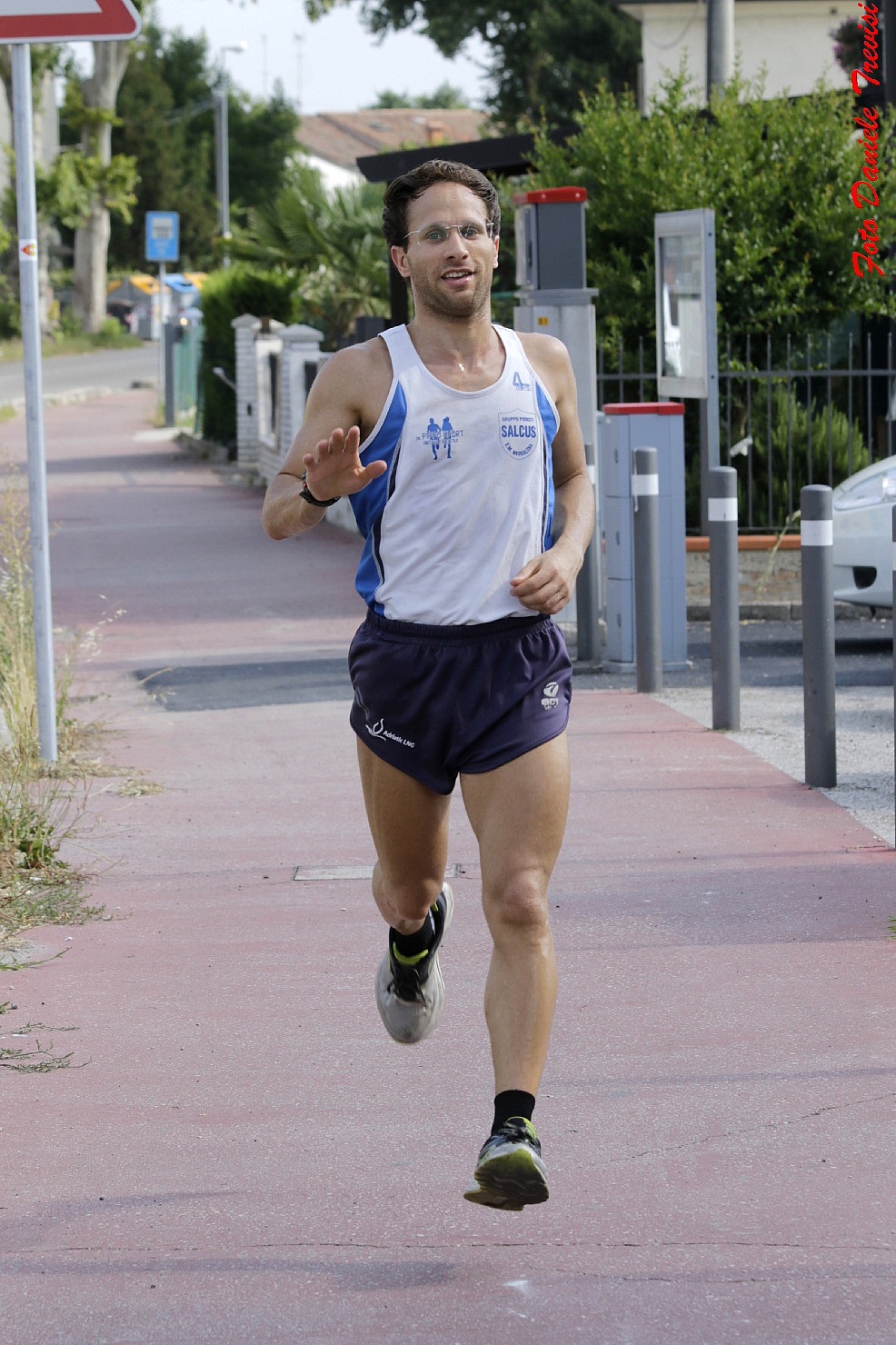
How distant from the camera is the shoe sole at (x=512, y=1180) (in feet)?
11.5

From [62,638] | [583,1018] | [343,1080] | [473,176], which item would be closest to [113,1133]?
[343,1080]

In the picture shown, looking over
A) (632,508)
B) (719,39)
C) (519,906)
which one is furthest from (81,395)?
(519,906)

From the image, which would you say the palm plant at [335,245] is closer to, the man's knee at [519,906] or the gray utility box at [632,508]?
the gray utility box at [632,508]

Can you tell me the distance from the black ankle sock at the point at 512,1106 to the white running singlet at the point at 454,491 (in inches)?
35.6

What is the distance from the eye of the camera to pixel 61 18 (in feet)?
23.2

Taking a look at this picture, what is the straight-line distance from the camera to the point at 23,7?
23.1 feet

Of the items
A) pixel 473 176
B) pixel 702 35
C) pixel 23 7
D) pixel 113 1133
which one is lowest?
pixel 113 1133

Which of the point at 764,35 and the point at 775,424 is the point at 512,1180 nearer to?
the point at 775,424

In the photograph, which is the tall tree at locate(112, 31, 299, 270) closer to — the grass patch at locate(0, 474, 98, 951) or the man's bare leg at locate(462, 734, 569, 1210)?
the grass patch at locate(0, 474, 98, 951)

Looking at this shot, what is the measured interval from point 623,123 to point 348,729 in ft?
22.6

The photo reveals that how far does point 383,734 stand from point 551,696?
1.14 ft

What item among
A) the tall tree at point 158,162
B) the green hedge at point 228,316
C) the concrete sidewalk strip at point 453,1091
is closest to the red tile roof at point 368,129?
the tall tree at point 158,162

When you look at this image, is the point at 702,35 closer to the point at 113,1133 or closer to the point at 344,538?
the point at 344,538

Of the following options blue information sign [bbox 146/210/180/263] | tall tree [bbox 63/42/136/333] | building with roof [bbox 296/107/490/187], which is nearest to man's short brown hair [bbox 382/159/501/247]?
blue information sign [bbox 146/210/180/263]
